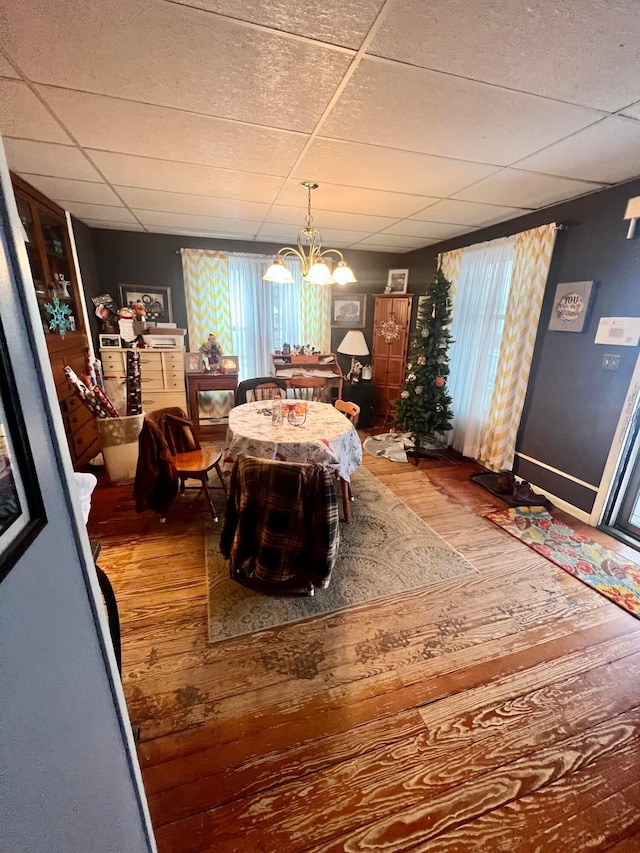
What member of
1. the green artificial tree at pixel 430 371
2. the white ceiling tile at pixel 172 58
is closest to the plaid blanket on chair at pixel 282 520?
the white ceiling tile at pixel 172 58

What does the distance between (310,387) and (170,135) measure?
3089 millimetres

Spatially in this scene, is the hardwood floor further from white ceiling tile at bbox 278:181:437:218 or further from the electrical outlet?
white ceiling tile at bbox 278:181:437:218

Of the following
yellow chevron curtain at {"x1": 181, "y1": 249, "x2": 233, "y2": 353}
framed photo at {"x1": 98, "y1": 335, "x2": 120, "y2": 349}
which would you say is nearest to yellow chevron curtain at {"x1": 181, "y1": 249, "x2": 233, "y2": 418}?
yellow chevron curtain at {"x1": 181, "y1": 249, "x2": 233, "y2": 353}

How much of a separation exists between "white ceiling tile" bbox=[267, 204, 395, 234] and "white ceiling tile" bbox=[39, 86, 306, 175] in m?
1.01

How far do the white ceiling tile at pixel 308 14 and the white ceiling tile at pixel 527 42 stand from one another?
78mm

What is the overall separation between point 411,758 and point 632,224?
133 inches

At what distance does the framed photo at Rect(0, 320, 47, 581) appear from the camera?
0.45 m

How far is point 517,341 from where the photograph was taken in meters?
3.31

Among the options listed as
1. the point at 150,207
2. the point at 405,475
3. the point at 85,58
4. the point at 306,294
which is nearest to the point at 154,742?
the point at 85,58

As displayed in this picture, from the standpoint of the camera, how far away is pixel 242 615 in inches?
74.0

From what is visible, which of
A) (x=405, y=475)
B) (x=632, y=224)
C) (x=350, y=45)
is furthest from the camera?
(x=405, y=475)

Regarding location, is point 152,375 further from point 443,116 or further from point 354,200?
point 443,116

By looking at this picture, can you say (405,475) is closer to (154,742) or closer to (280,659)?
(280,659)

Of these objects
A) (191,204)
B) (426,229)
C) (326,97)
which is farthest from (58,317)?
(426,229)
